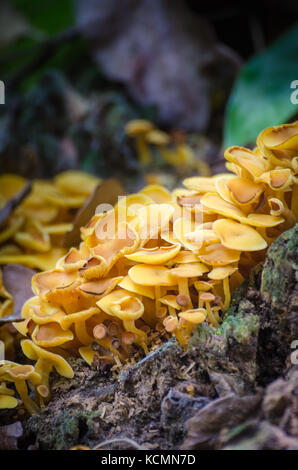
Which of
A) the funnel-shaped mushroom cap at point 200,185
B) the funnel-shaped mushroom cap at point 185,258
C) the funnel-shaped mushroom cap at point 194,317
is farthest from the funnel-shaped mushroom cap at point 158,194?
the funnel-shaped mushroom cap at point 194,317

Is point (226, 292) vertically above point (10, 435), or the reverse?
point (226, 292)

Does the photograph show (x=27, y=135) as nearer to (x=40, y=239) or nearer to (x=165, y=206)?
(x=40, y=239)

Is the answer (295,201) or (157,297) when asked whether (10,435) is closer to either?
(157,297)

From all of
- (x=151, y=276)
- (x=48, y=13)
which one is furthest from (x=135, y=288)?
(x=48, y=13)

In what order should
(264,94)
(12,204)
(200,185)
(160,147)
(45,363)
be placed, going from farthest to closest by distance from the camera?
(160,147)
(264,94)
(12,204)
(200,185)
(45,363)

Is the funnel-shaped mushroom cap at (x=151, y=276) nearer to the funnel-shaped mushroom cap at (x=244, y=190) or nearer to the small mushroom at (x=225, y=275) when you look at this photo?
the small mushroom at (x=225, y=275)

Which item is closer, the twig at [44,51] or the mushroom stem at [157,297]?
the mushroom stem at [157,297]

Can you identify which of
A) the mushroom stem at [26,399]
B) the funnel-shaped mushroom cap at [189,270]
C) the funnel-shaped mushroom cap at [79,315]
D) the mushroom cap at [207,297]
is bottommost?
the mushroom stem at [26,399]

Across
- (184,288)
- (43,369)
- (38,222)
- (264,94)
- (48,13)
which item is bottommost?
(43,369)
